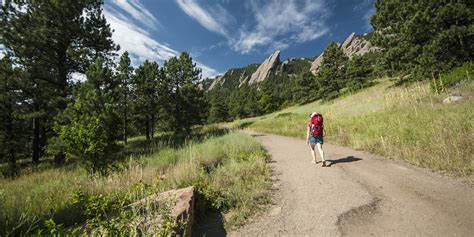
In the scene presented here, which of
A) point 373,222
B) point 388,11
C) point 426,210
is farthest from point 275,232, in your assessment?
point 388,11

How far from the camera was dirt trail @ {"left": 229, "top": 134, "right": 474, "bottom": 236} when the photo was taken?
3432 mm

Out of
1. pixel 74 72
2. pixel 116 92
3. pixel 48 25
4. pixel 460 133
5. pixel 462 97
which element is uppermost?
pixel 48 25

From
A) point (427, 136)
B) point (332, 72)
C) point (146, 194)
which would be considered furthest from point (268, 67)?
point (146, 194)

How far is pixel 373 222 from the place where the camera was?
3637 millimetres

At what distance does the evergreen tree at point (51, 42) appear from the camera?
41.3ft

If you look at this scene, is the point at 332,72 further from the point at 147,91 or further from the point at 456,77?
the point at 147,91

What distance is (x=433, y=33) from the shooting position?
14.8 metres

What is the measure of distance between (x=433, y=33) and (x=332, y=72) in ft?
86.9

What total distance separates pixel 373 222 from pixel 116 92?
12685mm

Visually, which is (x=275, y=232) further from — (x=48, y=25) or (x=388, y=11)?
(x=388, y=11)

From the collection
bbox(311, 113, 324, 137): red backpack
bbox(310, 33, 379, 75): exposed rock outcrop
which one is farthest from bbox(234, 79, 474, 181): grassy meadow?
bbox(310, 33, 379, 75): exposed rock outcrop

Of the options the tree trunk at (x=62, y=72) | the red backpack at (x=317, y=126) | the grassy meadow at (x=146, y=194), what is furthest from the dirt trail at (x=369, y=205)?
the tree trunk at (x=62, y=72)

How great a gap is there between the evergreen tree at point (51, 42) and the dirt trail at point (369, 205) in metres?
14.1

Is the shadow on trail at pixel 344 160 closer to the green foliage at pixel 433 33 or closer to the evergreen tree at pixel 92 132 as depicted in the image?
the evergreen tree at pixel 92 132
